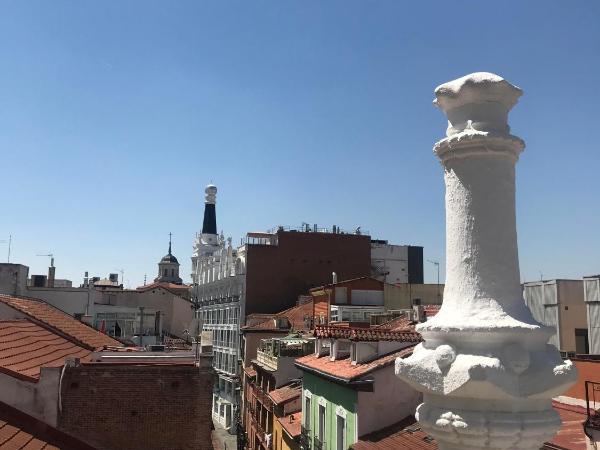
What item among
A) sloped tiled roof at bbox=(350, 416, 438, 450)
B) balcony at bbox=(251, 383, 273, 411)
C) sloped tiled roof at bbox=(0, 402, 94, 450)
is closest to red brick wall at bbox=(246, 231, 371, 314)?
balcony at bbox=(251, 383, 273, 411)

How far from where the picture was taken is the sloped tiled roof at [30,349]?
10.2 metres

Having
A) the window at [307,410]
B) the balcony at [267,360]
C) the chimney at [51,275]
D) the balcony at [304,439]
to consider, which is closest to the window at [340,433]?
the balcony at [304,439]

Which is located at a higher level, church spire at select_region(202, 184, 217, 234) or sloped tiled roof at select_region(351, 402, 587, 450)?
church spire at select_region(202, 184, 217, 234)

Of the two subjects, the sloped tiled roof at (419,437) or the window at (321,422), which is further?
the window at (321,422)

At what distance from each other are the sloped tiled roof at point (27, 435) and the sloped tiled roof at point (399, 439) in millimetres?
6783

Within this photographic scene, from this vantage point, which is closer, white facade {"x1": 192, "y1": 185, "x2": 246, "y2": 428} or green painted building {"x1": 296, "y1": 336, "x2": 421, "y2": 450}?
green painted building {"x1": 296, "y1": 336, "x2": 421, "y2": 450}

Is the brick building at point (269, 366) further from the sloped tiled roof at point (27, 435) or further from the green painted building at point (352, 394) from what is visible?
the sloped tiled roof at point (27, 435)

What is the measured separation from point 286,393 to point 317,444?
778cm

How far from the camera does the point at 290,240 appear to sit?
5688 cm

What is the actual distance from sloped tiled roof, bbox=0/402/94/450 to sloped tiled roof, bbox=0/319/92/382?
1.49 meters

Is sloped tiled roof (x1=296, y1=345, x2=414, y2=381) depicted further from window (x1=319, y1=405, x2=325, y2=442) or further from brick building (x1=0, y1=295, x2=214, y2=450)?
brick building (x1=0, y1=295, x2=214, y2=450)

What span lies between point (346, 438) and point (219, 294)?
51.1 meters

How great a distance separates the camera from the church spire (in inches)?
3688

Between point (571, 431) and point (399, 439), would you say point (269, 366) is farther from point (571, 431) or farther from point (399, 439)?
point (571, 431)
